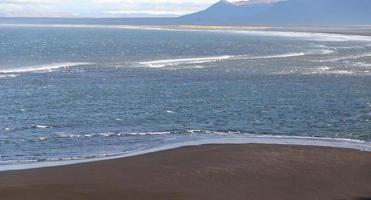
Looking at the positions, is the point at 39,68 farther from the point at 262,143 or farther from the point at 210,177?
the point at 210,177

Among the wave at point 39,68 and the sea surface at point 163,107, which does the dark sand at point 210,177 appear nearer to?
the sea surface at point 163,107

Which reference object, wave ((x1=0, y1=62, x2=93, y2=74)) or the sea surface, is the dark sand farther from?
wave ((x1=0, y1=62, x2=93, y2=74))

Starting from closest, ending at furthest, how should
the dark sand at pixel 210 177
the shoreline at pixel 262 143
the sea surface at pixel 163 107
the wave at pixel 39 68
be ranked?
1. the dark sand at pixel 210 177
2. the shoreline at pixel 262 143
3. the sea surface at pixel 163 107
4. the wave at pixel 39 68

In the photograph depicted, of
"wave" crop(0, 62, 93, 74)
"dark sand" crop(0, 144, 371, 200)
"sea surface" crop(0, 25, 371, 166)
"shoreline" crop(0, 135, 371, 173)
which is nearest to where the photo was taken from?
"dark sand" crop(0, 144, 371, 200)

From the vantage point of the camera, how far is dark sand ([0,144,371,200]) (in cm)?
2123

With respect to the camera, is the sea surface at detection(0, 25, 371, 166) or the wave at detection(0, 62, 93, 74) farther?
the wave at detection(0, 62, 93, 74)

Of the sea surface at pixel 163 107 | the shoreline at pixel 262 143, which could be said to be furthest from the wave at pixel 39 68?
the shoreline at pixel 262 143

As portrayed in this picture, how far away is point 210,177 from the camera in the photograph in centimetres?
2336

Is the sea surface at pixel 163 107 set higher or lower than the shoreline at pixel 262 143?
lower

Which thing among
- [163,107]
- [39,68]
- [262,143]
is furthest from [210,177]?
[39,68]

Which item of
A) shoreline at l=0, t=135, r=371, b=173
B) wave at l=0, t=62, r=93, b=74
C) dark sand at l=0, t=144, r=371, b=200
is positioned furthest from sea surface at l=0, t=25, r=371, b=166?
dark sand at l=0, t=144, r=371, b=200

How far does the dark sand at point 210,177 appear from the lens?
2123 cm

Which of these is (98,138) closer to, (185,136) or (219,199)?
(185,136)

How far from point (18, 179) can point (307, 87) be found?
29.9 m
